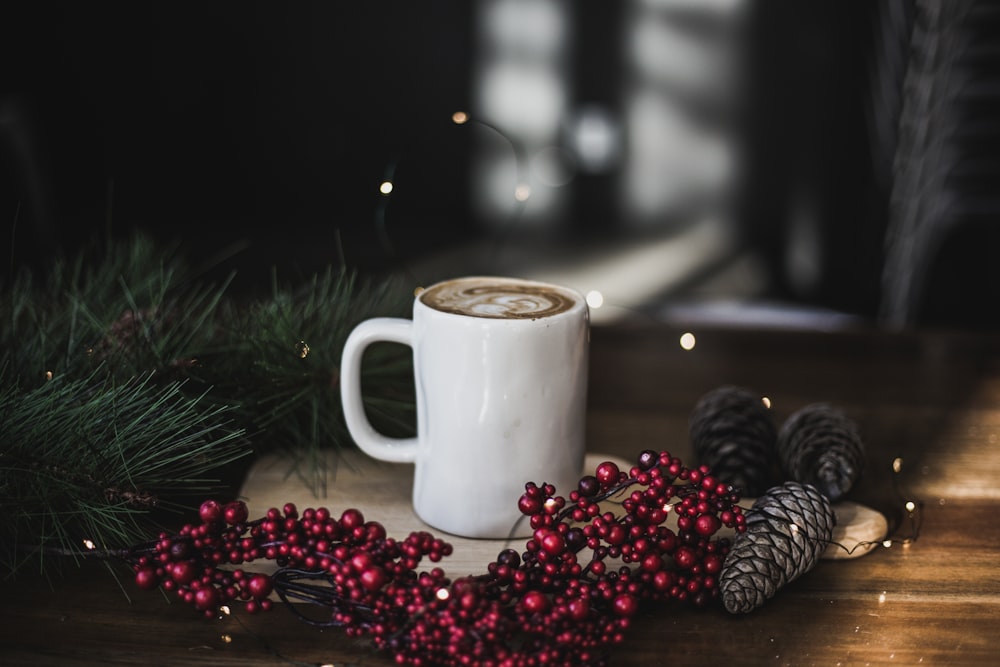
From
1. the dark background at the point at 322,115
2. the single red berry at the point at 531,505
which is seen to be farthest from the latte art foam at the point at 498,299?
Result: the dark background at the point at 322,115

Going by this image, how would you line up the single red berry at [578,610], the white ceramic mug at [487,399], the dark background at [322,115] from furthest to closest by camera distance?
the dark background at [322,115], the white ceramic mug at [487,399], the single red berry at [578,610]

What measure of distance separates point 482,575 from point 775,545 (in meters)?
0.16

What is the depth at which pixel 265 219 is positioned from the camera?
218 centimetres

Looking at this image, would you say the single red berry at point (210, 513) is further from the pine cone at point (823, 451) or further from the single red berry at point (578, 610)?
the pine cone at point (823, 451)

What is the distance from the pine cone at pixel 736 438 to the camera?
61 centimetres

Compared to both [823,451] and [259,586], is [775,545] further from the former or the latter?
[259,586]

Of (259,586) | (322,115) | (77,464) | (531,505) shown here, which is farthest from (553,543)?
(322,115)

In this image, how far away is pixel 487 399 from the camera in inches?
20.7

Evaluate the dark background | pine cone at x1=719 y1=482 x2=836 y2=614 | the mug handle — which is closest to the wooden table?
pine cone at x1=719 y1=482 x2=836 y2=614

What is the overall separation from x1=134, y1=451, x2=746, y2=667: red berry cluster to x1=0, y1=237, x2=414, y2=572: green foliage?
2.3 inches

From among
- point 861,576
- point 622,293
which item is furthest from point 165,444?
point 622,293

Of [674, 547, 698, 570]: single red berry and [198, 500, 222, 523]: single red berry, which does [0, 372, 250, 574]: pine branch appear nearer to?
[198, 500, 222, 523]: single red berry

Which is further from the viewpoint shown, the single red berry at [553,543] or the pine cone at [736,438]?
the pine cone at [736,438]

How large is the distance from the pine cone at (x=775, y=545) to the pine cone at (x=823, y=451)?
62 millimetres
